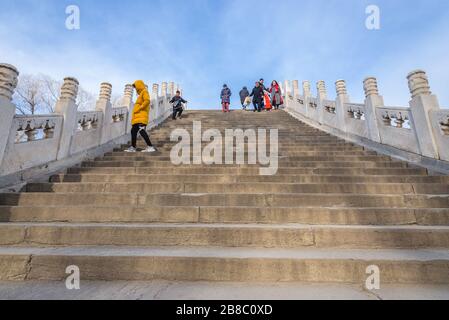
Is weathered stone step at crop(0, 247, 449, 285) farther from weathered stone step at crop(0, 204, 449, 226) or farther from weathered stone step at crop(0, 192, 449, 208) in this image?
weathered stone step at crop(0, 192, 449, 208)

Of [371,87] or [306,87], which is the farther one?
[306,87]

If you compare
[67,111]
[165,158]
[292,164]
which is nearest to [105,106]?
[67,111]

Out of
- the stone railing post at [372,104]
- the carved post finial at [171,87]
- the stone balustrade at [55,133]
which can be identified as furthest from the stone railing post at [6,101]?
the carved post finial at [171,87]

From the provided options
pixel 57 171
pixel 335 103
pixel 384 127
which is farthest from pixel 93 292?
pixel 335 103

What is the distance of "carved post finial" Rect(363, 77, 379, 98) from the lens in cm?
701

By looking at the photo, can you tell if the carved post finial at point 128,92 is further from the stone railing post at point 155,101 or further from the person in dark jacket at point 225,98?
the person in dark jacket at point 225,98

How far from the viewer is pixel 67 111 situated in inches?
219

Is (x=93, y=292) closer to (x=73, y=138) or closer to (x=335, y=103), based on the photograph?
(x=73, y=138)

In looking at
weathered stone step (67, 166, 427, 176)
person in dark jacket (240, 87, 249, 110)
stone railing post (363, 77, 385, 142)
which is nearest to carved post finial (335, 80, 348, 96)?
stone railing post (363, 77, 385, 142)

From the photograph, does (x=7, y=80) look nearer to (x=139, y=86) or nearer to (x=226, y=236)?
(x=139, y=86)

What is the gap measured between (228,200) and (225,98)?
39.4 feet

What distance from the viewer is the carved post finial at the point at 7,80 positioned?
4043 millimetres

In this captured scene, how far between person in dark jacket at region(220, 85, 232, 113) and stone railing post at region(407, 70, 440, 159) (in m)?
10.2
